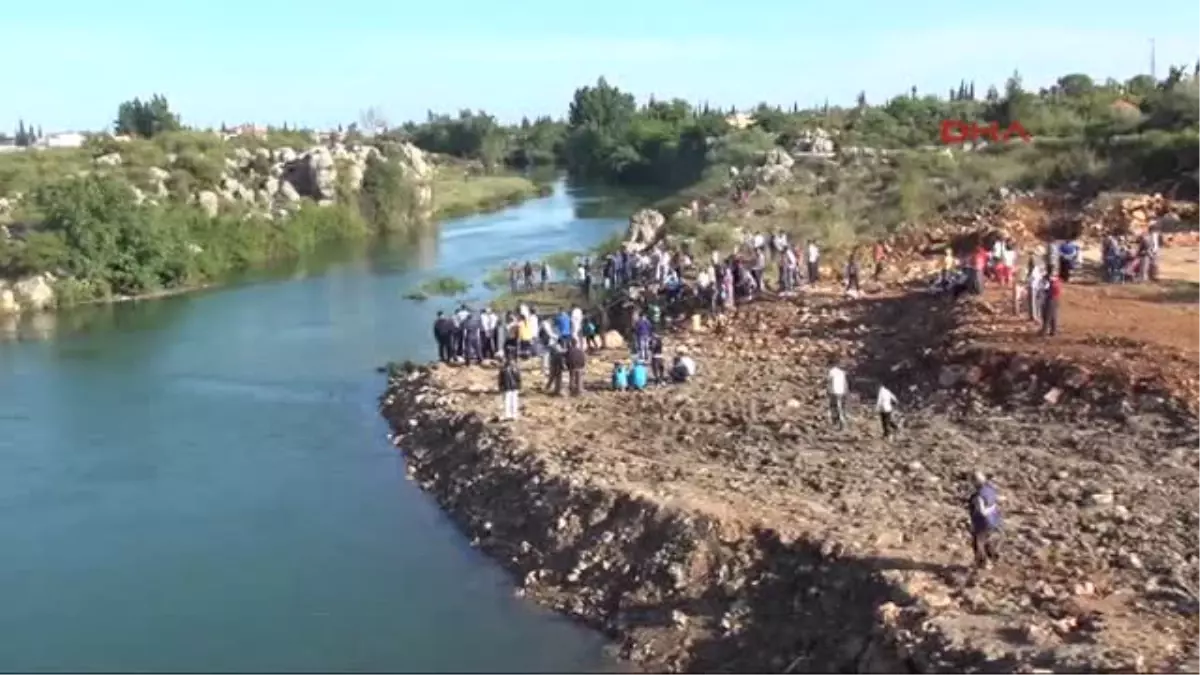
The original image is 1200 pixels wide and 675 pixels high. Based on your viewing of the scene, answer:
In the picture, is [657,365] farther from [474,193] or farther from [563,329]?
[474,193]

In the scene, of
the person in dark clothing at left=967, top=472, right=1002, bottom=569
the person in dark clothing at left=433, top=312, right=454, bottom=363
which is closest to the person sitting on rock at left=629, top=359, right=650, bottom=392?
the person in dark clothing at left=433, top=312, right=454, bottom=363

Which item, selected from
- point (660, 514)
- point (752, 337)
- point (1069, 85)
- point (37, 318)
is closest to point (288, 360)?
point (752, 337)

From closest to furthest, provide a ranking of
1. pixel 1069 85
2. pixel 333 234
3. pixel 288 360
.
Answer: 1. pixel 288 360
2. pixel 333 234
3. pixel 1069 85

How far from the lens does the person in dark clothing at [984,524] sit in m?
15.4

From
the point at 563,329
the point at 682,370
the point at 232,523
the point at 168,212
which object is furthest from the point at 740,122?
the point at 232,523

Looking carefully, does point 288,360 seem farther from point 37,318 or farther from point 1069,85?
point 1069,85

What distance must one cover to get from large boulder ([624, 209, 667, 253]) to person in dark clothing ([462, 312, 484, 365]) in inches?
631

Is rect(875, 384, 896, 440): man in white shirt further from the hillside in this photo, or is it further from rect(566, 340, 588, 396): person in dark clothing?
the hillside

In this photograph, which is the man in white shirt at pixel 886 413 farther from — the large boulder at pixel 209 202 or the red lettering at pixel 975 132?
the large boulder at pixel 209 202

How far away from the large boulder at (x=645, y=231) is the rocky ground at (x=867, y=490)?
1831 centimetres

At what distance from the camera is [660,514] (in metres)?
18.3

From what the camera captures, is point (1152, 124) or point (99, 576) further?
point (1152, 124)

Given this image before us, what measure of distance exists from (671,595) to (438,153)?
130740 mm

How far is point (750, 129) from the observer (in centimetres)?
10394
